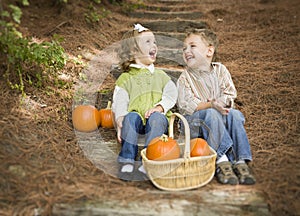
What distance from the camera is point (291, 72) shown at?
3752 mm

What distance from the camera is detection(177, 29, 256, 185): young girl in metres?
2.47

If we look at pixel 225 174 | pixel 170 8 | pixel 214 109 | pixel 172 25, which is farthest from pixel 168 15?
pixel 225 174

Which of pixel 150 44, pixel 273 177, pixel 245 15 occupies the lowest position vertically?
pixel 273 177

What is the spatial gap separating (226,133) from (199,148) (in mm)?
318

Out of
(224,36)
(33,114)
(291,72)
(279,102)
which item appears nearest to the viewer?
(33,114)

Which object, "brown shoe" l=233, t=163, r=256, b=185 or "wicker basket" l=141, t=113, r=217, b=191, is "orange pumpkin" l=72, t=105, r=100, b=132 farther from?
"brown shoe" l=233, t=163, r=256, b=185

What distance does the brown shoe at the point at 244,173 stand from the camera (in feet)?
7.47

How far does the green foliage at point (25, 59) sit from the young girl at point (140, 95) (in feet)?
2.34

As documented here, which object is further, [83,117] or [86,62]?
[86,62]

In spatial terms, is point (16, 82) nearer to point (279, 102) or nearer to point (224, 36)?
point (279, 102)

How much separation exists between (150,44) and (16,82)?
1.26 m

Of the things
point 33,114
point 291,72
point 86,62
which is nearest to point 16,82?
point 33,114

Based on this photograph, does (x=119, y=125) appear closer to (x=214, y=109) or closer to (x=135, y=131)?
(x=135, y=131)

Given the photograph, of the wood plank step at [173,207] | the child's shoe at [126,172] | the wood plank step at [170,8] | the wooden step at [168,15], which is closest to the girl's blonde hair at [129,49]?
the child's shoe at [126,172]
